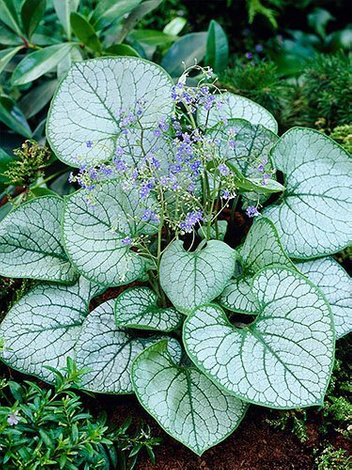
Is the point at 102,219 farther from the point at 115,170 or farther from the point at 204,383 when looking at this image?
the point at 204,383

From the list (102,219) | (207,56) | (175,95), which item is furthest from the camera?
(207,56)

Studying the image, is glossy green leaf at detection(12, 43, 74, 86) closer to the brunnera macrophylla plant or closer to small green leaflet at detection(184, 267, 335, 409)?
the brunnera macrophylla plant

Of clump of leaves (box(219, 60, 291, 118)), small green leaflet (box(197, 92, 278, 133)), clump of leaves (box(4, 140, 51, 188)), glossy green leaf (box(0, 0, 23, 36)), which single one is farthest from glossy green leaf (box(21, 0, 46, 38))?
small green leaflet (box(197, 92, 278, 133))

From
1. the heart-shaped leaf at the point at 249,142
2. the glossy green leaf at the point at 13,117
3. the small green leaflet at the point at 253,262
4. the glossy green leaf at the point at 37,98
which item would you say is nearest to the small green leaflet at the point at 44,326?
the small green leaflet at the point at 253,262

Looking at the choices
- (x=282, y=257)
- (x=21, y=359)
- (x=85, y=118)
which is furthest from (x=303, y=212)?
(x=21, y=359)

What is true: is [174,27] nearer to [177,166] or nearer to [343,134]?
[343,134]

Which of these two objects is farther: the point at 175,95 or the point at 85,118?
the point at 85,118

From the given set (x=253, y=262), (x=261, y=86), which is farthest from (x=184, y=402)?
(x=261, y=86)
